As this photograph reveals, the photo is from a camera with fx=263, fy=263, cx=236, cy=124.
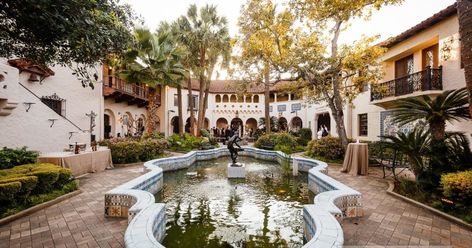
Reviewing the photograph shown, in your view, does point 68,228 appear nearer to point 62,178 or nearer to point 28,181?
point 28,181

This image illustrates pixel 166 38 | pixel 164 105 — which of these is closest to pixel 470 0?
pixel 166 38

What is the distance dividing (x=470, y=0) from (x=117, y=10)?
6.71m

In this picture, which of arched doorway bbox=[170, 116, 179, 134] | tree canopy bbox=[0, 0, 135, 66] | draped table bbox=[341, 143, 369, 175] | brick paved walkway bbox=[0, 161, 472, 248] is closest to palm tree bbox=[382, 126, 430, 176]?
brick paved walkway bbox=[0, 161, 472, 248]

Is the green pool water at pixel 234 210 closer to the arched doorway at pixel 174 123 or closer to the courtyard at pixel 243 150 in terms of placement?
the courtyard at pixel 243 150

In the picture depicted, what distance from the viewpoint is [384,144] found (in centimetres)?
767

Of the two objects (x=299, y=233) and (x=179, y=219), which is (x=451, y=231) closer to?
(x=299, y=233)

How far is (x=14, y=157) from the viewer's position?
8.38 m

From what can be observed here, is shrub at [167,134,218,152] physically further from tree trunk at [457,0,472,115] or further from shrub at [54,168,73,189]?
tree trunk at [457,0,472,115]

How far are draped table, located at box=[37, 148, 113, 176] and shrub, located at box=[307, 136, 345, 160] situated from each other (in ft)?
33.3

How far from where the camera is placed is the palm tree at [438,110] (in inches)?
260

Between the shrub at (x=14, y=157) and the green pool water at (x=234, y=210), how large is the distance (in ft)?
14.6

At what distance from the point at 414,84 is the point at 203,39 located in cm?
1541

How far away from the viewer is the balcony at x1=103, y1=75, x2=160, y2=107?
17.4 metres

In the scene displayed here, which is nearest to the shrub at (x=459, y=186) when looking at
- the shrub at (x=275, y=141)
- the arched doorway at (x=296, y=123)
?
the shrub at (x=275, y=141)
